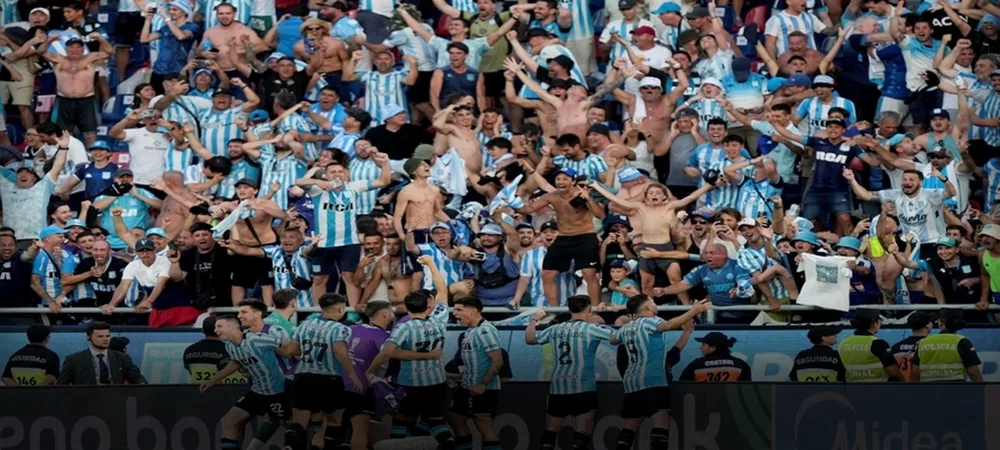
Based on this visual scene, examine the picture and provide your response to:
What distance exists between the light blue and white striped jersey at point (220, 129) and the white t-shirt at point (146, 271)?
10.1ft

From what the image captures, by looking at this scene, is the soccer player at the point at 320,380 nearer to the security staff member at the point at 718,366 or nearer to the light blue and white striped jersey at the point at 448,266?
the light blue and white striped jersey at the point at 448,266

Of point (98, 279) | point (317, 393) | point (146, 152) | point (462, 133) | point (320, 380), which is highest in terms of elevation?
point (462, 133)

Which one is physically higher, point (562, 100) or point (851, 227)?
point (562, 100)

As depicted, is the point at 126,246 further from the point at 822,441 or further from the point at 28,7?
the point at 822,441

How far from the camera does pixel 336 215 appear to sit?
21812mm

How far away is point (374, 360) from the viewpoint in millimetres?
18719

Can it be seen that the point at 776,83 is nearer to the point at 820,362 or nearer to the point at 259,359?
the point at 820,362

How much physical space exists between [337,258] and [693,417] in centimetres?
479

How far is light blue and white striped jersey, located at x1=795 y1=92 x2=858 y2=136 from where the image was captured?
23.7 meters

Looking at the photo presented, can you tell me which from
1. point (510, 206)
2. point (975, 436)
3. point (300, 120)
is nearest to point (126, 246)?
point (300, 120)

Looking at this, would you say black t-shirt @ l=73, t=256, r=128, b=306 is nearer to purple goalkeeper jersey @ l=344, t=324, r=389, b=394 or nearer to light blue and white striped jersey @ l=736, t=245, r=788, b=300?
purple goalkeeper jersey @ l=344, t=324, r=389, b=394

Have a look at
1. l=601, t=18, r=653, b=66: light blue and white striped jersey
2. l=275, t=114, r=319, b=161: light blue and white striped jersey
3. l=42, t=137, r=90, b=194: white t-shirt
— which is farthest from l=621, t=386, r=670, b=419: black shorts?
l=42, t=137, r=90, b=194: white t-shirt

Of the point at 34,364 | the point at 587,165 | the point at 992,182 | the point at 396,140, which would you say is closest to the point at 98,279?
the point at 34,364

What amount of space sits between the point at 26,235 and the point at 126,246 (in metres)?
1.32
